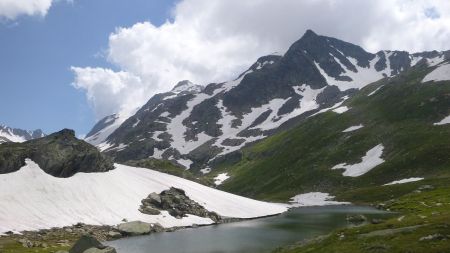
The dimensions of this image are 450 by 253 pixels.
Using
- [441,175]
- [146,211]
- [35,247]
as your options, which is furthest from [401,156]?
[35,247]

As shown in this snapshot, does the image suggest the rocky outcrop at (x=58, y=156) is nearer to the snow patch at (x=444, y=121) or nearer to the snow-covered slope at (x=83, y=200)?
the snow-covered slope at (x=83, y=200)

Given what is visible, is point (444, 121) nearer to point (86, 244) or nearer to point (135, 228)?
point (135, 228)

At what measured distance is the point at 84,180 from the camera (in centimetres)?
10806

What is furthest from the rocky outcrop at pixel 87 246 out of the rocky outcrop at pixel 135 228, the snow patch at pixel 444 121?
the snow patch at pixel 444 121

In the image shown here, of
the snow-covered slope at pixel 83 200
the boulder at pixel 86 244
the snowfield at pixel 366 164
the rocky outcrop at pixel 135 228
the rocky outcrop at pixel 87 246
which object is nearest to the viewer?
A: the rocky outcrop at pixel 87 246

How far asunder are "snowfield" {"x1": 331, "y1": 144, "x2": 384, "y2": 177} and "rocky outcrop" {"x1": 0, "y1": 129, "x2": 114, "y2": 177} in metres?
97.8

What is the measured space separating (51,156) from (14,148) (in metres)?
8.04

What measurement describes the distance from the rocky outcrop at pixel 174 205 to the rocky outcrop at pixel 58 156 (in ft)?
54.0

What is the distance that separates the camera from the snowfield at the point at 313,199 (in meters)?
157

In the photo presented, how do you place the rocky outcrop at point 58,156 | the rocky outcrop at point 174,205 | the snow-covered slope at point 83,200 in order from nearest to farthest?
the snow-covered slope at point 83,200, the rocky outcrop at point 58,156, the rocky outcrop at point 174,205

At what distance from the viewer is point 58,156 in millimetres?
108312

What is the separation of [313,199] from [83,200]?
93.8 meters

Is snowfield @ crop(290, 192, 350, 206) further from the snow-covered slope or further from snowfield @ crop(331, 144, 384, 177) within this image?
the snow-covered slope

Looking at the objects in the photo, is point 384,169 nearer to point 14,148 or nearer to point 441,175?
point 441,175
